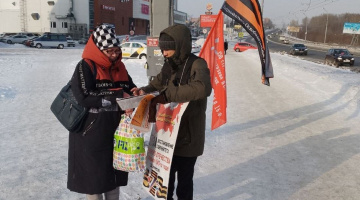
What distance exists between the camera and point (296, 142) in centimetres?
551

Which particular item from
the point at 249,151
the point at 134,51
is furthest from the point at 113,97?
the point at 134,51

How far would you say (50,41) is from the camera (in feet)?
108

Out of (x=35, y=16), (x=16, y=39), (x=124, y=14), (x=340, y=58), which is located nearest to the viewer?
(x=340, y=58)

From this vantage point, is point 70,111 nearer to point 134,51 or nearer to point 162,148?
point 162,148

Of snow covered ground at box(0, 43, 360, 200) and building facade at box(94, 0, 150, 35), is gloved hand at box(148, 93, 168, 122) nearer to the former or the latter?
snow covered ground at box(0, 43, 360, 200)

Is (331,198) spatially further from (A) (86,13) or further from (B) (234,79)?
(A) (86,13)

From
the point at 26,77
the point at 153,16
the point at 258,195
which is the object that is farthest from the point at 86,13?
the point at 258,195

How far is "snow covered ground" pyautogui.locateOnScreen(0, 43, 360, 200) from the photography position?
3.67 m

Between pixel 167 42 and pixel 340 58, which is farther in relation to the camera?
pixel 340 58

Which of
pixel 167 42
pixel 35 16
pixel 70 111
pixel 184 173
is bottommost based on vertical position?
pixel 184 173

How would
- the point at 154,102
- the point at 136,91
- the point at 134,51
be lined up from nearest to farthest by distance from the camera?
the point at 154,102
the point at 136,91
the point at 134,51

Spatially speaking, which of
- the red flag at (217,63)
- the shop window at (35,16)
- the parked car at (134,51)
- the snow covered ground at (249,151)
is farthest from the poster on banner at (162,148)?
the shop window at (35,16)

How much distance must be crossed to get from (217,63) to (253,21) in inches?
37.6

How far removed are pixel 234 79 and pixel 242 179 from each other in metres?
9.42
